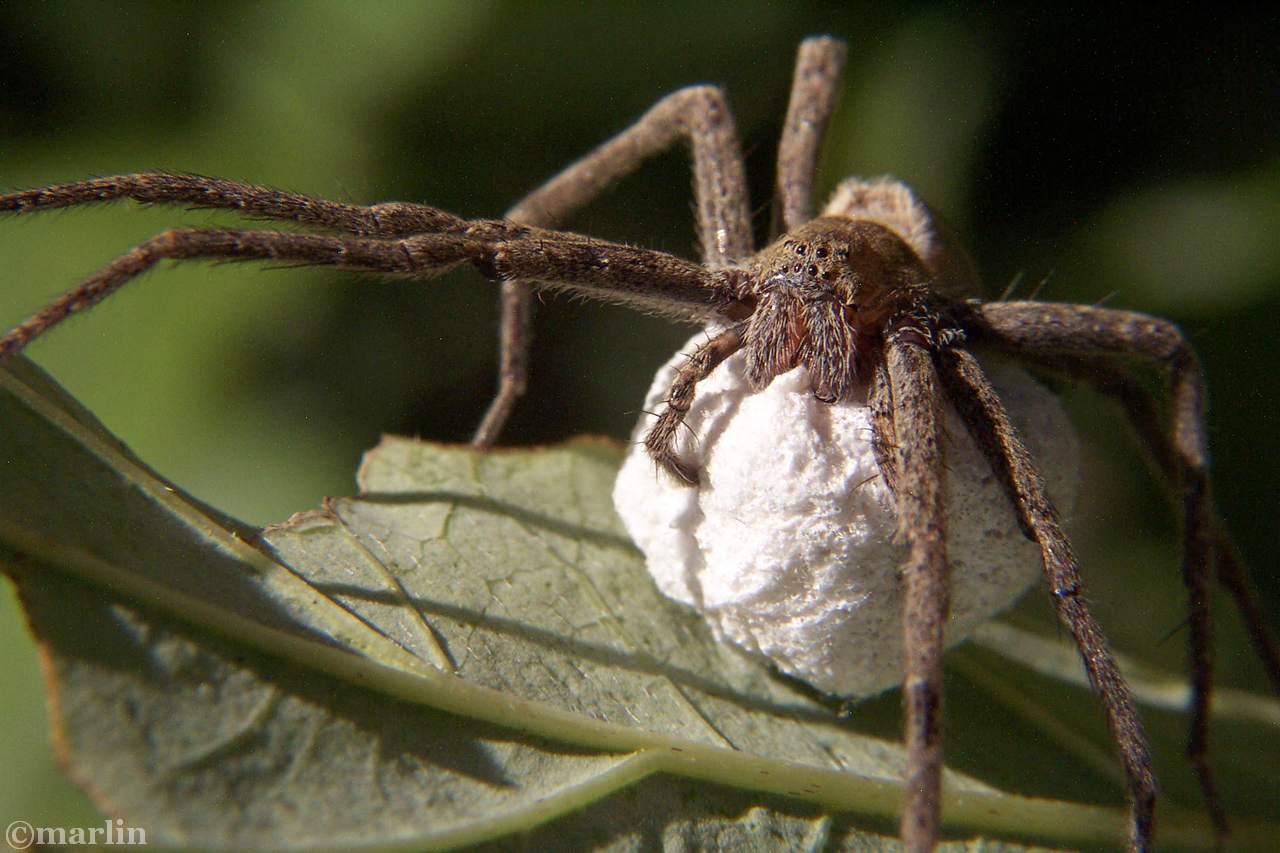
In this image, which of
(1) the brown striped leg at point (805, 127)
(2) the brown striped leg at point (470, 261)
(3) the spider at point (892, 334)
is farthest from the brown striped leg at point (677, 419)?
(1) the brown striped leg at point (805, 127)

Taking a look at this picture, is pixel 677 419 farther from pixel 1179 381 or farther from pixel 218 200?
pixel 1179 381

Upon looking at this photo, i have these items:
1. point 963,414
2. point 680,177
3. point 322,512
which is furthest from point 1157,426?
point 322,512

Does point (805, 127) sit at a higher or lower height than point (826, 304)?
higher

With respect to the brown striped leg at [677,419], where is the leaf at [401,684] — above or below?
below

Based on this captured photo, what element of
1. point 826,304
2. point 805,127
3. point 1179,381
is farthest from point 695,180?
point 1179,381

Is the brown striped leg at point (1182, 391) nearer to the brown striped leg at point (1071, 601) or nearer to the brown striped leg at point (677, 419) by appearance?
the brown striped leg at point (1071, 601)

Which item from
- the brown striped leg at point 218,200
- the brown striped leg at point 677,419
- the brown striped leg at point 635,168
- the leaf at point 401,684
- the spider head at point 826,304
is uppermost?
the brown striped leg at point 635,168

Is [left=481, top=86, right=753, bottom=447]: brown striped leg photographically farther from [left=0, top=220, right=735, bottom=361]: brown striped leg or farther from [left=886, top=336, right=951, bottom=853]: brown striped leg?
[left=886, top=336, right=951, bottom=853]: brown striped leg

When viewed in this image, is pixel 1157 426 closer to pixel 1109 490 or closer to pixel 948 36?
pixel 1109 490
